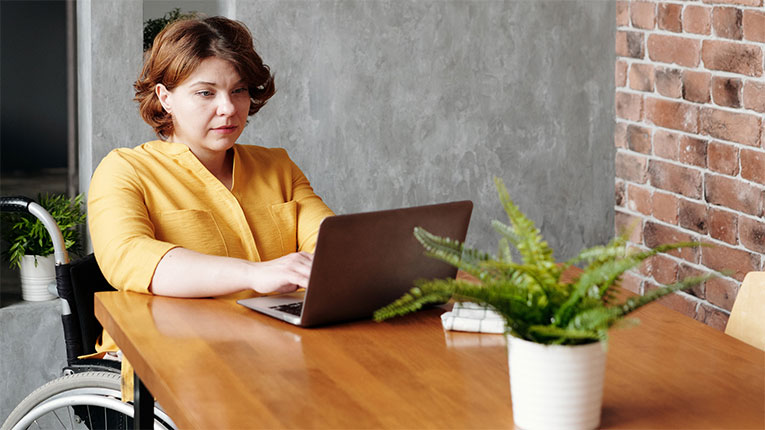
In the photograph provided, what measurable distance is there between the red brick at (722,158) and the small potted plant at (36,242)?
6.59 feet

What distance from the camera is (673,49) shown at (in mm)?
3293

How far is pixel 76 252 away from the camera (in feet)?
10.1

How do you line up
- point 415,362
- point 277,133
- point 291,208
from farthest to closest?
1. point 277,133
2. point 291,208
3. point 415,362

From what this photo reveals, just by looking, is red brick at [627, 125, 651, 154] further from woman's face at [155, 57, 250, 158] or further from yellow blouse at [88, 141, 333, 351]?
woman's face at [155, 57, 250, 158]

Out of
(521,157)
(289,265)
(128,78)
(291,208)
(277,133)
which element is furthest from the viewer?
(521,157)

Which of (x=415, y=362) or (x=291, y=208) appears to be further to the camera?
(x=291, y=208)

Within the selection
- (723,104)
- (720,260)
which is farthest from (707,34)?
(720,260)

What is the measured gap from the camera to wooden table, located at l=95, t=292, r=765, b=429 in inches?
50.6

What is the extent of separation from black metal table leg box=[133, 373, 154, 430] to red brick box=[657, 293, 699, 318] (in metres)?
2.01

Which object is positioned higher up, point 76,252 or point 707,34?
point 707,34

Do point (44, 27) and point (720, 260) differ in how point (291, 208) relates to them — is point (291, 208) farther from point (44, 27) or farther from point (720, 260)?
point (720, 260)

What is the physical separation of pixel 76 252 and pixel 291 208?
109 cm

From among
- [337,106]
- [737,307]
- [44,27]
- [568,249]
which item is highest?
[44,27]

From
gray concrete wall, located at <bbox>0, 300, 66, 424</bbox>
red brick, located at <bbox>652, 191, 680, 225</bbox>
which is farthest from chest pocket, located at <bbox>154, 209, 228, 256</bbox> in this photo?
red brick, located at <bbox>652, 191, 680, 225</bbox>
